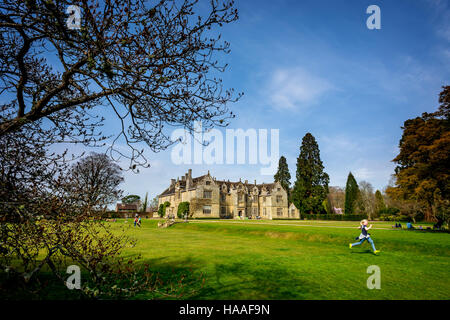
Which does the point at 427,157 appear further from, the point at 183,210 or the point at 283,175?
the point at 283,175

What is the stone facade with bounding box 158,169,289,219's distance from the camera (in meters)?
52.6

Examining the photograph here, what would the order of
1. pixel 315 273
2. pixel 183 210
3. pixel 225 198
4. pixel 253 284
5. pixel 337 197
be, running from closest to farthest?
1. pixel 253 284
2. pixel 315 273
3. pixel 183 210
4. pixel 225 198
5. pixel 337 197

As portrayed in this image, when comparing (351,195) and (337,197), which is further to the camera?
(337,197)

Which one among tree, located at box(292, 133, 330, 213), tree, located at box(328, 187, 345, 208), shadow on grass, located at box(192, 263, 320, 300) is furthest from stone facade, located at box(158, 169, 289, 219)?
tree, located at box(328, 187, 345, 208)

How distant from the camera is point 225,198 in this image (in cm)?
5912

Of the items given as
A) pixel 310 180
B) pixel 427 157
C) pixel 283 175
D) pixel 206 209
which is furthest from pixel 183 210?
pixel 427 157

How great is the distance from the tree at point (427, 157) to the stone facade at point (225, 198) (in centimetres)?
3629

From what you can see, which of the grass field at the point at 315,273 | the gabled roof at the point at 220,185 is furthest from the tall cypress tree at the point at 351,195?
the grass field at the point at 315,273

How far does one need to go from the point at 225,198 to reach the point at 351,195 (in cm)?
3465

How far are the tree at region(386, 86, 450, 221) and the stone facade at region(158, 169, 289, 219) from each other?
3629 cm

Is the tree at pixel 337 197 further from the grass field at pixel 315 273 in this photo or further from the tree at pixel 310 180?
the grass field at pixel 315 273

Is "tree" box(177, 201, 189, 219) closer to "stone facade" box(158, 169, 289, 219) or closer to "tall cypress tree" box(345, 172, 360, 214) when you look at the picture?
"stone facade" box(158, 169, 289, 219)
